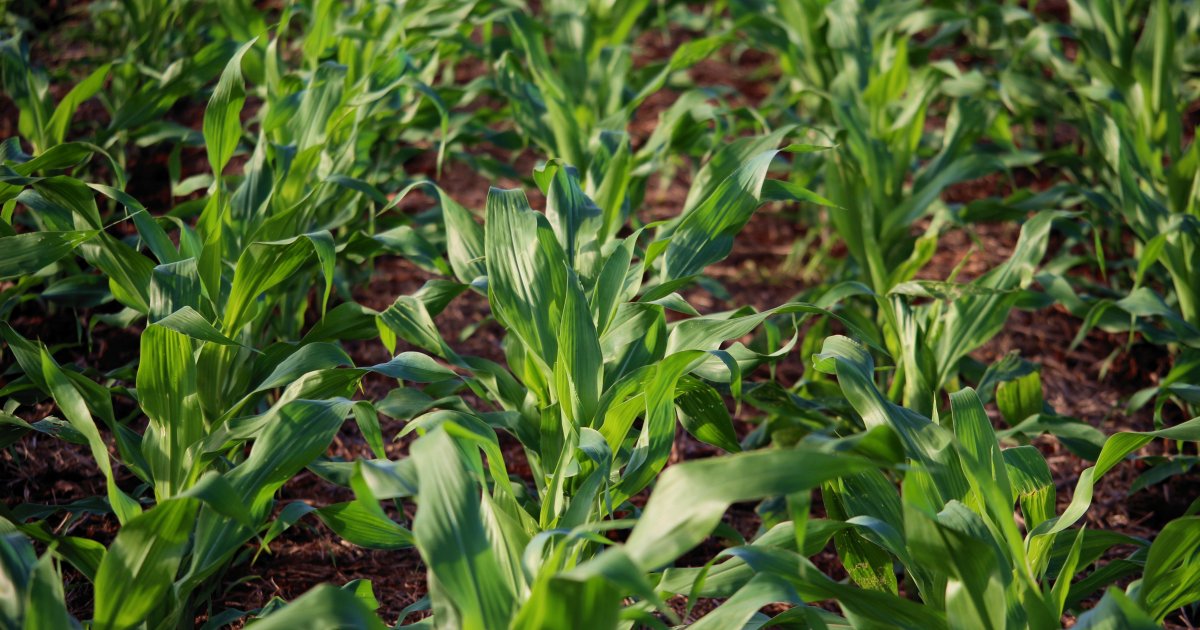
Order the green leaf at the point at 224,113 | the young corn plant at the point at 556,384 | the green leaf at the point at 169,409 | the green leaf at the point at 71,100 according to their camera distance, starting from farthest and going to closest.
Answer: the green leaf at the point at 71,100 < the green leaf at the point at 224,113 < the green leaf at the point at 169,409 < the young corn plant at the point at 556,384

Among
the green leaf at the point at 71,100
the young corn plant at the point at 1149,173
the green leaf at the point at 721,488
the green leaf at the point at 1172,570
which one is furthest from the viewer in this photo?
the green leaf at the point at 71,100

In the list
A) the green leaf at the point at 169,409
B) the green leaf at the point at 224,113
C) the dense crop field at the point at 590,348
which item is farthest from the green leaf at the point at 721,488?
the green leaf at the point at 224,113

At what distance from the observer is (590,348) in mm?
1335

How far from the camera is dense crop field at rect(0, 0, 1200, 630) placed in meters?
1.11

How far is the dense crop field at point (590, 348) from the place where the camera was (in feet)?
3.64

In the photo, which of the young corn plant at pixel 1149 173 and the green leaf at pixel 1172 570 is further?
the young corn plant at pixel 1149 173

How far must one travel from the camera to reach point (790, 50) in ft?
8.55

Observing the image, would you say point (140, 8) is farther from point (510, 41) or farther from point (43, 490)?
point (43, 490)

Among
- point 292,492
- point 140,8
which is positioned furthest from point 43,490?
point 140,8

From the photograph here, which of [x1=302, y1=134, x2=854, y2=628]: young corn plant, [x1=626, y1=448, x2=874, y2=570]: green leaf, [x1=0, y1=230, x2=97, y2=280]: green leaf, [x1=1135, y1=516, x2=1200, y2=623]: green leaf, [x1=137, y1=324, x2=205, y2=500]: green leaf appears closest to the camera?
[x1=626, y1=448, x2=874, y2=570]: green leaf

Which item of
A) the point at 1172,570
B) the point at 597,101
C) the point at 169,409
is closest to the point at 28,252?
the point at 169,409

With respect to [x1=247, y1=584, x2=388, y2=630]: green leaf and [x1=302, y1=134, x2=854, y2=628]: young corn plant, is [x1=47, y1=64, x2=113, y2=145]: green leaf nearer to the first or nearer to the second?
[x1=302, y1=134, x2=854, y2=628]: young corn plant

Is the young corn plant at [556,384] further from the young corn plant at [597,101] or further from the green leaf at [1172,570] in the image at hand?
the green leaf at [1172,570]

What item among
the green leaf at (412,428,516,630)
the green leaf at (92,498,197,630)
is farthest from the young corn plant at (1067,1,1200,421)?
the green leaf at (92,498,197,630)
